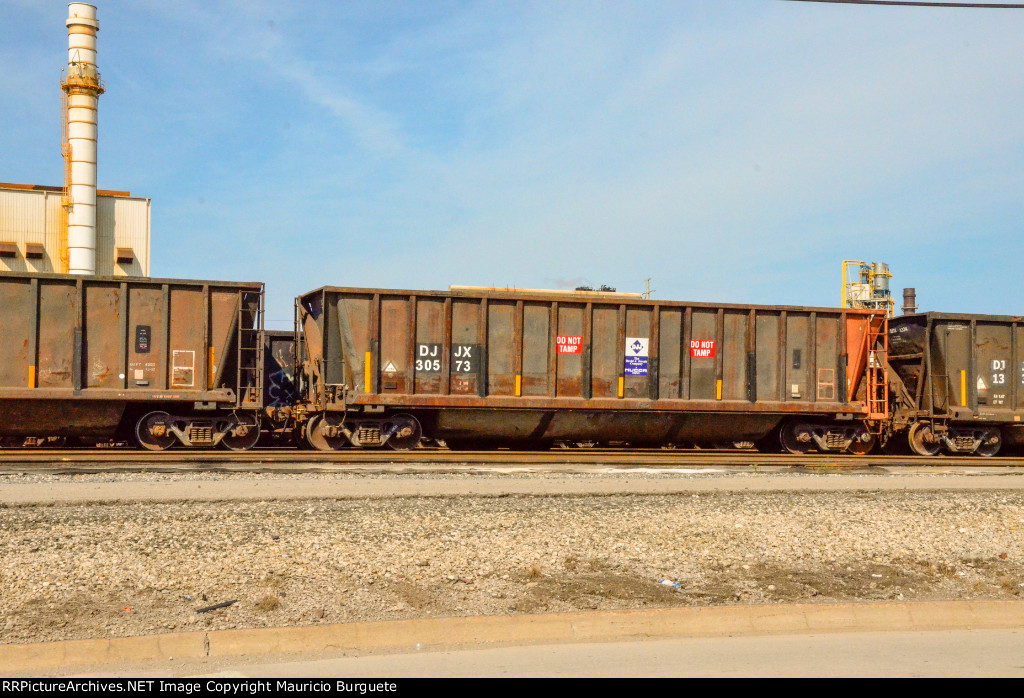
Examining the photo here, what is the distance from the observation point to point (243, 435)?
16.9 meters

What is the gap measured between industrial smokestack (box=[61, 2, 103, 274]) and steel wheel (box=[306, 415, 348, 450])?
25167 millimetres

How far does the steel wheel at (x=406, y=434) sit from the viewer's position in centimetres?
1717

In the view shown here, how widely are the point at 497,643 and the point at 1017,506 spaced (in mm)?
8186

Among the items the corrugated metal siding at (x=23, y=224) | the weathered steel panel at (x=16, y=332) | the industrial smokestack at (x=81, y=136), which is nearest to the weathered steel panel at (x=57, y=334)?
the weathered steel panel at (x=16, y=332)

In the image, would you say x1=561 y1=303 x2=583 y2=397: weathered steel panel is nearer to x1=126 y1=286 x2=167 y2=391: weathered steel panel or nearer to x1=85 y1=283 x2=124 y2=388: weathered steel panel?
x1=126 y1=286 x2=167 y2=391: weathered steel panel

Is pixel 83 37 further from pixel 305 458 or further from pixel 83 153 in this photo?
pixel 305 458

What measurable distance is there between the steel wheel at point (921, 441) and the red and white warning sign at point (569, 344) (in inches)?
294

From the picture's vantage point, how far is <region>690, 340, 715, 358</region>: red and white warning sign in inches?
712

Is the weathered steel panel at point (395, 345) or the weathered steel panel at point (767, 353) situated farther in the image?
the weathered steel panel at point (767, 353)

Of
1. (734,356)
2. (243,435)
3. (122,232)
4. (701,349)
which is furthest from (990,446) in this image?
(122,232)

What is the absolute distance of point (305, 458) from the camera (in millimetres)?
15156

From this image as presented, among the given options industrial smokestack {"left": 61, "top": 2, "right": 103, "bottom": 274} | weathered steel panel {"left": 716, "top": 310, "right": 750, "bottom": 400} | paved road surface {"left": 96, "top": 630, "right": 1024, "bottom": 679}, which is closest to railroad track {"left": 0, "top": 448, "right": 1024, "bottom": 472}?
weathered steel panel {"left": 716, "top": 310, "right": 750, "bottom": 400}

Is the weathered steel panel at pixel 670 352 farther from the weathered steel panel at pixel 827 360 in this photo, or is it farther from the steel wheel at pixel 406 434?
the steel wheel at pixel 406 434

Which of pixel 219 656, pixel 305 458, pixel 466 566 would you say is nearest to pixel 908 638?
pixel 466 566
